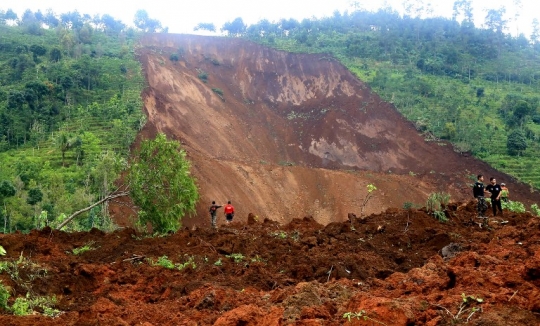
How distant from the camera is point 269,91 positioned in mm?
50875

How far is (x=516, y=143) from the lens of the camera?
118 ft

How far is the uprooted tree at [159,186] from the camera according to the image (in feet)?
44.9

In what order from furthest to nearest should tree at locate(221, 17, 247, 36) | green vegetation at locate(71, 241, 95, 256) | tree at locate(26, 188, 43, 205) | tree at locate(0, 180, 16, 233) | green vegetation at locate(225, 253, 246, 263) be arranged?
tree at locate(221, 17, 247, 36), tree at locate(26, 188, 43, 205), tree at locate(0, 180, 16, 233), green vegetation at locate(71, 241, 95, 256), green vegetation at locate(225, 253, 246, 263)

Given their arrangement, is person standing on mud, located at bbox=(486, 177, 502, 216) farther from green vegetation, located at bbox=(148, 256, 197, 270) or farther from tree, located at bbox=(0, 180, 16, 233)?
tree, located at bbox=(0, 180, 16, 233)

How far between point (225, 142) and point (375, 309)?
33986mm

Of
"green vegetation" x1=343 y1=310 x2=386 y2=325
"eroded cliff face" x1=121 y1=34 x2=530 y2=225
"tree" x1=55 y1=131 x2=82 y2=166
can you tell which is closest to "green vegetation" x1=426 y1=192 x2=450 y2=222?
"green vegetation" x1=343 y1=310 x2=386 y2=325

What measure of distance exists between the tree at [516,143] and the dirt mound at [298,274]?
82.8 ft

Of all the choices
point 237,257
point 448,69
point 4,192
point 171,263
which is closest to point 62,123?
point 4,192

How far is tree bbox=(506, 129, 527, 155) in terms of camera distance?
35906mm

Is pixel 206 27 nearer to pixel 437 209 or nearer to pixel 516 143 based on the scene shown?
pixel 516 143

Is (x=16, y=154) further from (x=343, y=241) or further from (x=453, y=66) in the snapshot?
(x=453, y=66)

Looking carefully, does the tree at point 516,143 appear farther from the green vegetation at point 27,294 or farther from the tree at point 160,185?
the green vegetation at point 27,294

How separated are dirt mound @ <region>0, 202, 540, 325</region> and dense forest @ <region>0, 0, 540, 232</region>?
191 inches

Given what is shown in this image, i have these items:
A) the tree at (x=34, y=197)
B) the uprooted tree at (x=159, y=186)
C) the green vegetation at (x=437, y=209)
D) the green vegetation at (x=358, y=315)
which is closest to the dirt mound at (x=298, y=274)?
the green vegetation at (x=358, y=315)
